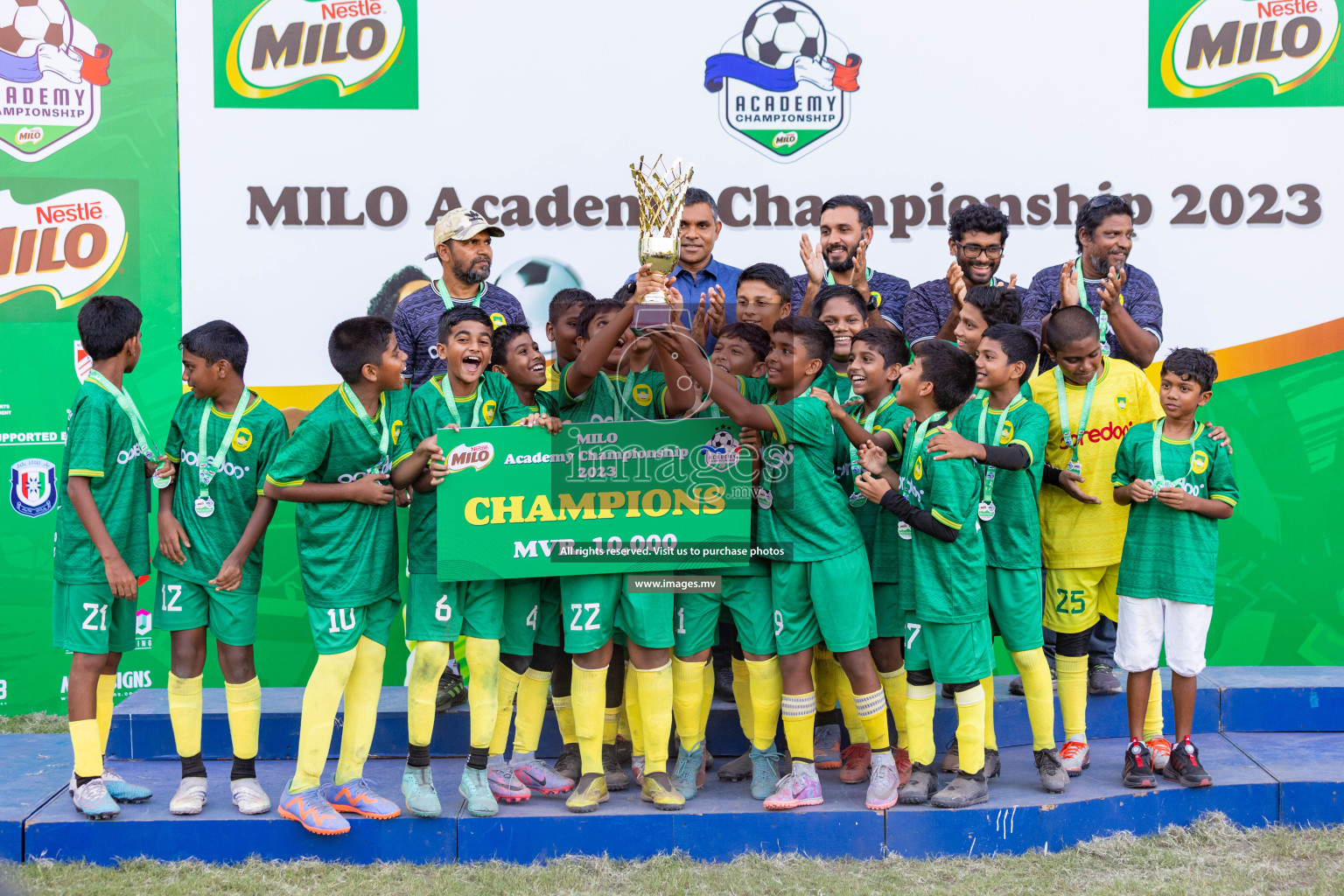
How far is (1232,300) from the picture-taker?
5504mm

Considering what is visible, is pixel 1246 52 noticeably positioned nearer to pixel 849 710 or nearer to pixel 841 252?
pixel 841 252

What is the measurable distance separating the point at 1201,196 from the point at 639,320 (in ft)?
11.2

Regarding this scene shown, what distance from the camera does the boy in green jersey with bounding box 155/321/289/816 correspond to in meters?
3.76

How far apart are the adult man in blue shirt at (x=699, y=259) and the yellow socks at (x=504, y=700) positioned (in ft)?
5.00

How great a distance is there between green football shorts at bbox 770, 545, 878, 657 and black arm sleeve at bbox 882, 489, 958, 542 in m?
0.24

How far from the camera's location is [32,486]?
17.6 ft

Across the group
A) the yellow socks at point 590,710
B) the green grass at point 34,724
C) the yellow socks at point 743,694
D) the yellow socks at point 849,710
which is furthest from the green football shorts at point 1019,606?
the green grass at point 34,724

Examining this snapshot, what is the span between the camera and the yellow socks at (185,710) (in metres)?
3.81

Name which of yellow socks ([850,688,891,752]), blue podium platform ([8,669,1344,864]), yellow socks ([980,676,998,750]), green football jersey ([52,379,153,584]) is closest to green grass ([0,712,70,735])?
blue podium platform ([8,669,1344,864])

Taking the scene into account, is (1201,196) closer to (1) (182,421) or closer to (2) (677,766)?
(2) (677,766)

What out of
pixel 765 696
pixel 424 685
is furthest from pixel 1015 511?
pixel 424 685

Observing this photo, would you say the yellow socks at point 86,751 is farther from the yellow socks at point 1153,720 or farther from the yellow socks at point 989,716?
the yellow socks at point 1153,720

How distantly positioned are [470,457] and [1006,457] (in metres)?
1.81

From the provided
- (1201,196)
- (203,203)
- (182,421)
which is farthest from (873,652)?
(203,203)
